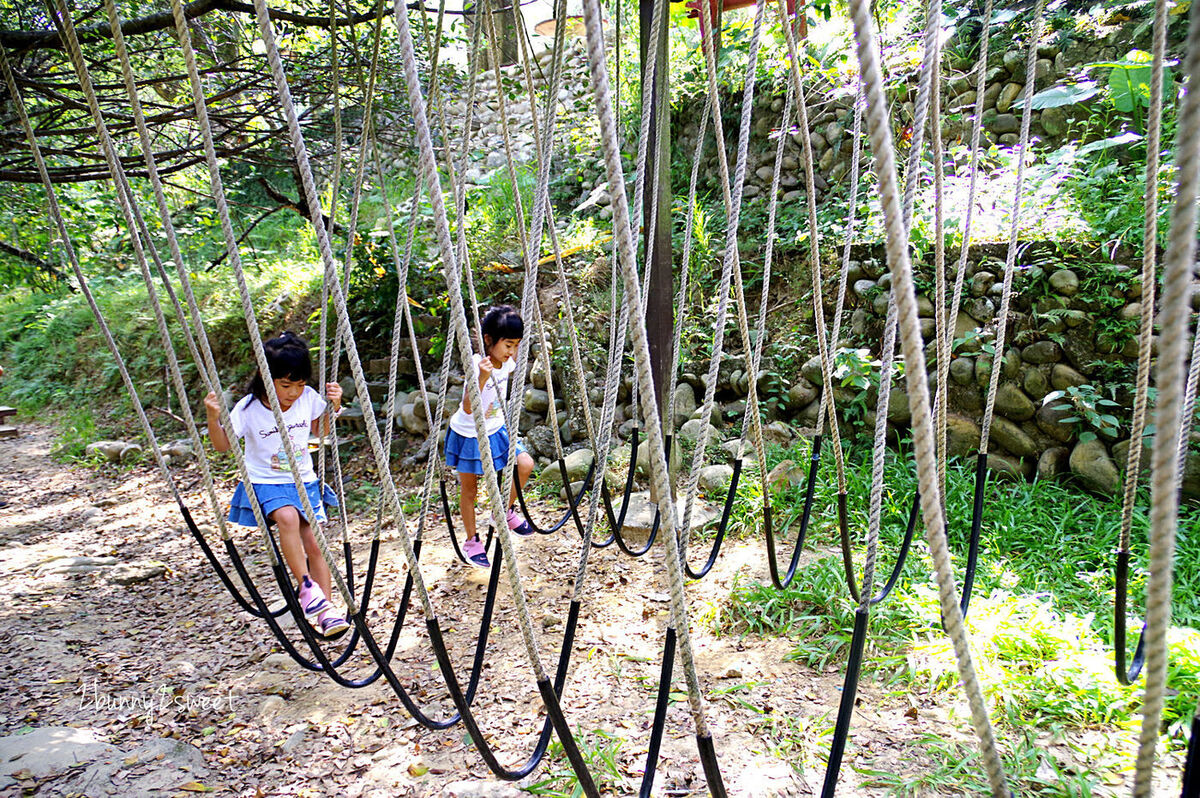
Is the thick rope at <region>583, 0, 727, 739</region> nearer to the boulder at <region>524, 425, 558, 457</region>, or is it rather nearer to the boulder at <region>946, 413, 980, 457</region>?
the boulder at <region>946, 413, 980, 457</region>

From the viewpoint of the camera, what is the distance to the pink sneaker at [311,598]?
1.65m

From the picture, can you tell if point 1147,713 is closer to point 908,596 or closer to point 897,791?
point 897,791

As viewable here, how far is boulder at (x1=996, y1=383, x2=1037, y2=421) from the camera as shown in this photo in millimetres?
2361

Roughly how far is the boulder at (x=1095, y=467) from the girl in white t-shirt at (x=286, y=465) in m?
2.35

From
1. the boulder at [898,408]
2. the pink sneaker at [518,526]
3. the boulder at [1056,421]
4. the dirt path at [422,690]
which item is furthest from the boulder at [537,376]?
the boulder at [1056,421]

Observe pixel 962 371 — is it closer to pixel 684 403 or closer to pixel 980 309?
pixel 980 309

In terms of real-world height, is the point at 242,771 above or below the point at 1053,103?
below

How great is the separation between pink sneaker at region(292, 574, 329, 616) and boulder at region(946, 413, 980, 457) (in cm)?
219

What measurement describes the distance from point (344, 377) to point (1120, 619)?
12.6ft

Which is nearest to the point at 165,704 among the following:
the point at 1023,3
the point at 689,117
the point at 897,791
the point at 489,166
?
the point at 897,791

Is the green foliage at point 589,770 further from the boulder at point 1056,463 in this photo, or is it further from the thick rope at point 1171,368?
the boulder at point 1056,463

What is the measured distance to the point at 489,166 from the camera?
591 centimetres

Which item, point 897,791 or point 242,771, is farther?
point 242,771

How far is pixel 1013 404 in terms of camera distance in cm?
238
